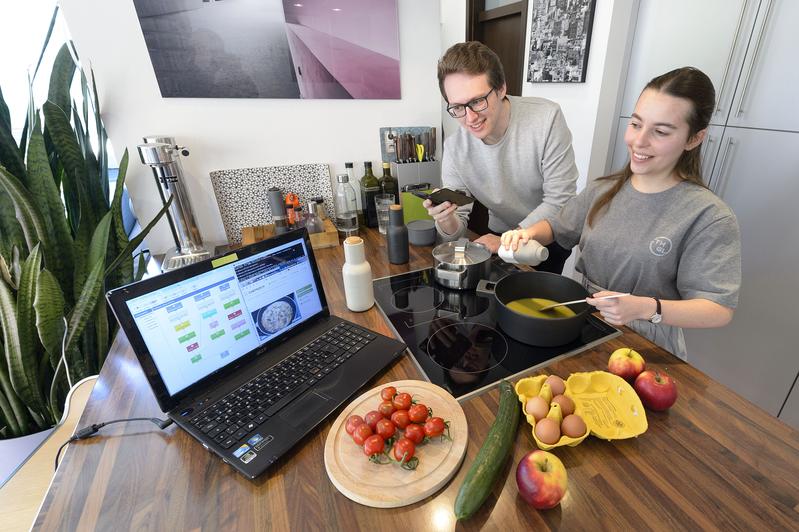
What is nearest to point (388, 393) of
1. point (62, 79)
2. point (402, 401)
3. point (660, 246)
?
point (402, 401)

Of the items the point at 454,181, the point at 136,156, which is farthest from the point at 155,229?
the point at 454,181

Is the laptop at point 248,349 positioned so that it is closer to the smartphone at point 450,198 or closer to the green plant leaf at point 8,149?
the smartphone at point 450,198

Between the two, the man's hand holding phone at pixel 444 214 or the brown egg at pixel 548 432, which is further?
the man's hand holding phone at pixel 444 214

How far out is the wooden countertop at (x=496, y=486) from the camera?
565 millimetres

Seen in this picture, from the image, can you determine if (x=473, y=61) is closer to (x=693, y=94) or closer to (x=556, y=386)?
(x=693, y=94)

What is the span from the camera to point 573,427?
65 centimetres

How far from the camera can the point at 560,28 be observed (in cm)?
223

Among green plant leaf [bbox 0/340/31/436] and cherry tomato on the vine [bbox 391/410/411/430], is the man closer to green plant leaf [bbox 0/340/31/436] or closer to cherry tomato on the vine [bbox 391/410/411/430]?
cherry tomato on the vine [bbox 391/410/411/430]

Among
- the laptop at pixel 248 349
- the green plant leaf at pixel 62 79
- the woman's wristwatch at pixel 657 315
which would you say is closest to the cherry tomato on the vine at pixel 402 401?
the laptop at pixel 248 349

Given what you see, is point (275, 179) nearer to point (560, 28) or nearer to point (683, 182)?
point (683, 182)

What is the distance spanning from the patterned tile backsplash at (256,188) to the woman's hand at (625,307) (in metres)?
1.39

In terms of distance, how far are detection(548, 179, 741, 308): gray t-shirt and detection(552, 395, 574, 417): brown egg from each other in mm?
533

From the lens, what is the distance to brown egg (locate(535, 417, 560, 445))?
0.65 m

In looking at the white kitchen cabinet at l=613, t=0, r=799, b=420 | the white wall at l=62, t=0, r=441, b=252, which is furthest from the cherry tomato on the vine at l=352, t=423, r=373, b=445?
the white kitchen cabinet at l=613, t=0, r=799, b=420
